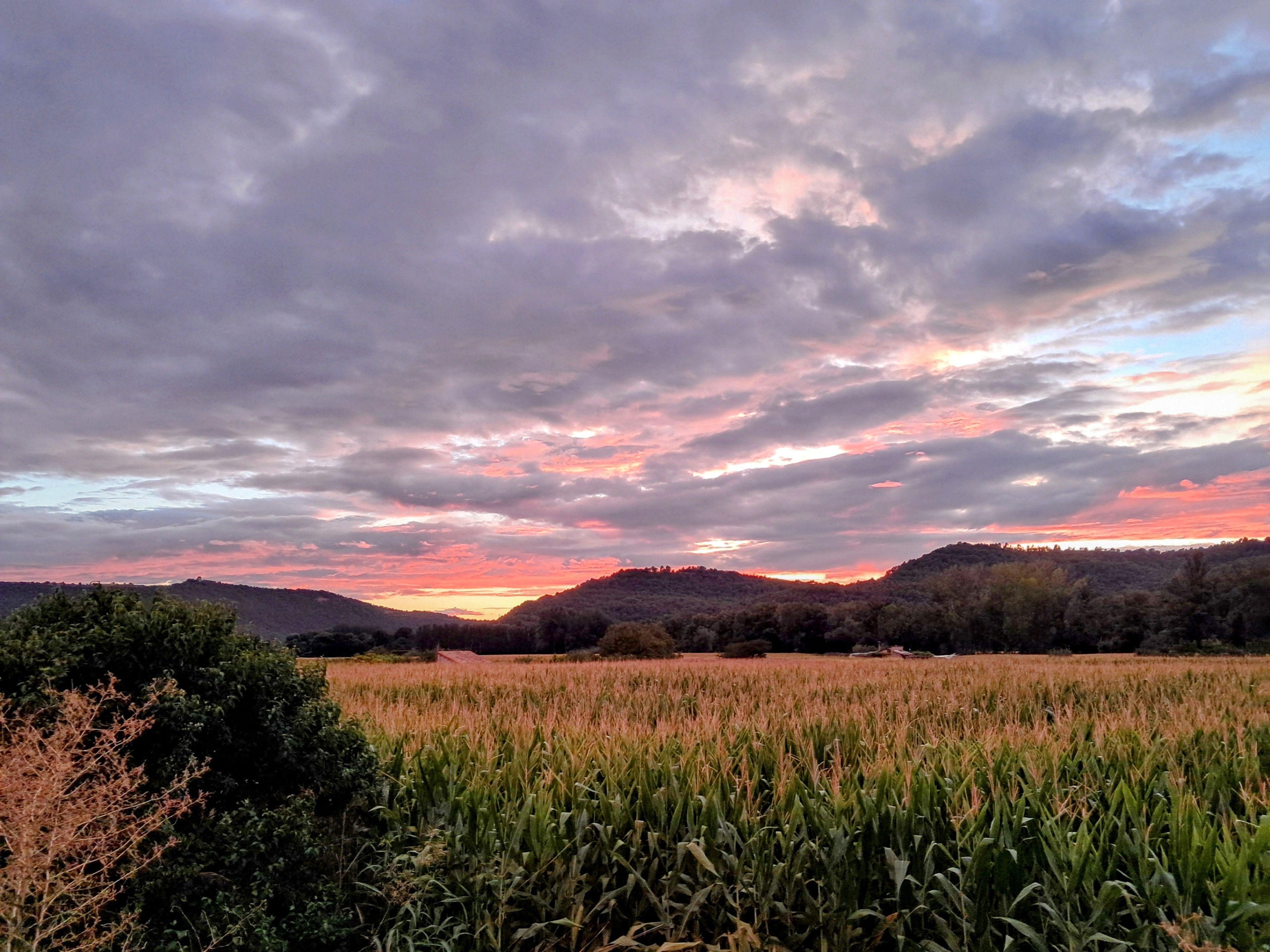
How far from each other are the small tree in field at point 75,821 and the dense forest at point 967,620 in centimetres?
5892

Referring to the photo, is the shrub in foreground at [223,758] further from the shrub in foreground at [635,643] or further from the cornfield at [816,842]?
the shrub in foreground at [635,643]

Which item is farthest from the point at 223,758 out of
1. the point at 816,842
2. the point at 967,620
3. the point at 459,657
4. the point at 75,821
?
the point at 967,620

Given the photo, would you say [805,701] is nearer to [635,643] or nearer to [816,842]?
[816,842]

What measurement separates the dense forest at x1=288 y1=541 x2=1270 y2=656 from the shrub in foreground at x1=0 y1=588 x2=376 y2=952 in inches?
2281

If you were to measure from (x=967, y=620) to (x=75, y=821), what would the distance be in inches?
3483

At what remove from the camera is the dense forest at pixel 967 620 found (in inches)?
2653

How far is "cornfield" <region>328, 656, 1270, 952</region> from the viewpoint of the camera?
16.3 feet

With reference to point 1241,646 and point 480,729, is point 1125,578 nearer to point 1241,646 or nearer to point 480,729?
point 1241,646

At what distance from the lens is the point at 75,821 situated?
3828 mm

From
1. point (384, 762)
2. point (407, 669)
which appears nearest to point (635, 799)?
point (384, 762)

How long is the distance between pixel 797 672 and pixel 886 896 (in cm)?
1693

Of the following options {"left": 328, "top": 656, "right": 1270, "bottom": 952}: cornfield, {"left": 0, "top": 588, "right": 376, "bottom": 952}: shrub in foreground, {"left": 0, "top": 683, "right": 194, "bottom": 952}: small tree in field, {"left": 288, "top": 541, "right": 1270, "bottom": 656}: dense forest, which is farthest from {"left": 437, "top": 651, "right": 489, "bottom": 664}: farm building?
{"left": 0, "top": 683, "right": 194, "bottom": 952}: small tree in field

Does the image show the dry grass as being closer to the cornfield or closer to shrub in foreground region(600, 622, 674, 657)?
the cornfield

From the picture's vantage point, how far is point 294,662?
256 inches
